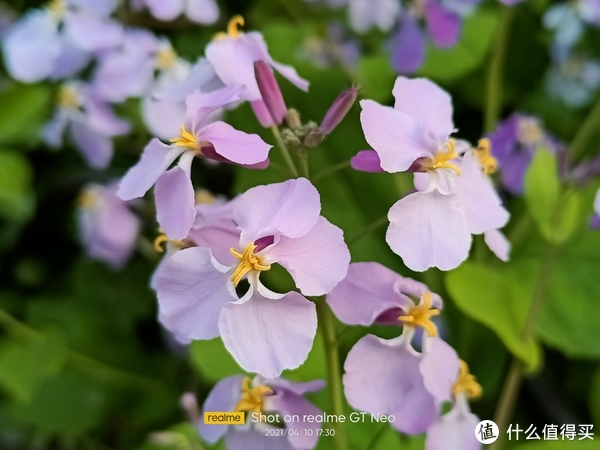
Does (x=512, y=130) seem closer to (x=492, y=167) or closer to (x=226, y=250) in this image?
(x=492, y=167)

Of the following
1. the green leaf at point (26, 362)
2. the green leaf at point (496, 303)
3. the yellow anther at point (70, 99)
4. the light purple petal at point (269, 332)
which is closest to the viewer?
the light purple petal at point (269, 332)

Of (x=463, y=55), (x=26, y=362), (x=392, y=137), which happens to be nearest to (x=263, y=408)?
(x=392, y=137)

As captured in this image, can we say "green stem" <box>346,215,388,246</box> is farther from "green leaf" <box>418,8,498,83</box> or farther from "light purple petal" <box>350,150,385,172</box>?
"green leaf" <box>418,8,498,83</box>

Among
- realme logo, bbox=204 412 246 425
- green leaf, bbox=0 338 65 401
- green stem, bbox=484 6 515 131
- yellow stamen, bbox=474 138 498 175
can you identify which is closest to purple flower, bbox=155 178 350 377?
realme logo, bbox=204 412 246 425

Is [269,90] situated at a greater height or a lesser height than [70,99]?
greater

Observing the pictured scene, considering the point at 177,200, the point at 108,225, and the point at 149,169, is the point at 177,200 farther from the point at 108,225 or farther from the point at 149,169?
the point at 108,225

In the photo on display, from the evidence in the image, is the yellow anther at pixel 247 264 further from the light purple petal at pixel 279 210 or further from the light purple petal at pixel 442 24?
the light purple petal at pixel 442 24

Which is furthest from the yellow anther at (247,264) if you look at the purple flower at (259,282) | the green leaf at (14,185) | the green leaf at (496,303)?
the green leaf at (14,185)

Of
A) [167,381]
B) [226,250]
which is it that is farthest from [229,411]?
[167,381]
